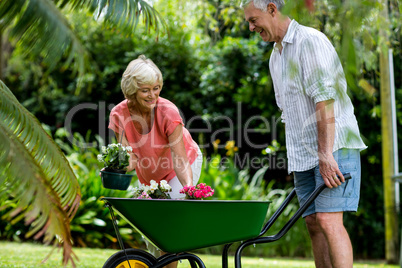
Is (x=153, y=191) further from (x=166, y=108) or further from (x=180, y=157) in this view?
(x=166, y=108)

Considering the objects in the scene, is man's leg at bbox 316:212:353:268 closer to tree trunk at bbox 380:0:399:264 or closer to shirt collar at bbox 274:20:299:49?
shirt collar at bbox 274:20:299:49

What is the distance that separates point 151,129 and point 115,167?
0.32 metres

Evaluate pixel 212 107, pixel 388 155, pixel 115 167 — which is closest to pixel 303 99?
pixel 115 167

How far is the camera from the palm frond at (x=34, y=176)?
4.45ft

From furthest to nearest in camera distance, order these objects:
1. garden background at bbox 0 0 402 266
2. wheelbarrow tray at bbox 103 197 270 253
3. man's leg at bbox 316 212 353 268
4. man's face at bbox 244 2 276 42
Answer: garden background at bbox 0 0 402 266, man's face at bbox 244 2 276 42, man's leg at bbox 316 212 353 268, wheelbarrow tray at bbox 103 197 270 253

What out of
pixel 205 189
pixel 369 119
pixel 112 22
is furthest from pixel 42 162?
pixel 369 119

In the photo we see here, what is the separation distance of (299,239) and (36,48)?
15.5 ft

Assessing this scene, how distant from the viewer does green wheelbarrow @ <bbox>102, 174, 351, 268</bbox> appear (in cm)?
197

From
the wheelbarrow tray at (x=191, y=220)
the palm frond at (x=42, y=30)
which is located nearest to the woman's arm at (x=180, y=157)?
the wheelbarrow tray at (x=191, y=220)

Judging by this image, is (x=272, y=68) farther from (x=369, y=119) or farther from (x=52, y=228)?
(x=369, y=119)

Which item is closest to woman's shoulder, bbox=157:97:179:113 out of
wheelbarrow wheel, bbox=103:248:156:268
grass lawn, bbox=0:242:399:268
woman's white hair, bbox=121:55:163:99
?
woman's white hair, bbox=121:55:163:99

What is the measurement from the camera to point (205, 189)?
2205 mm

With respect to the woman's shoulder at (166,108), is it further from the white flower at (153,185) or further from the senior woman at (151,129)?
the white flower at (153,185)

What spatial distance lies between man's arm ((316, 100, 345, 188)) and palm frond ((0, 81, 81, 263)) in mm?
1067
